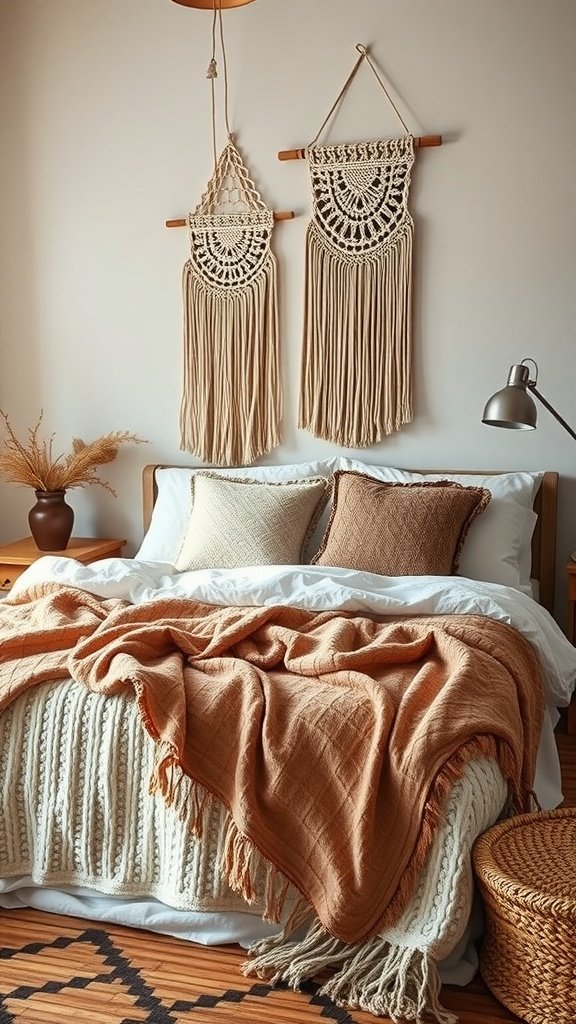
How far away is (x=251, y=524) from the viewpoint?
3.71 meters

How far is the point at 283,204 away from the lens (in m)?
4.22

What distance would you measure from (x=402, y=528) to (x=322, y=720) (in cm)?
127

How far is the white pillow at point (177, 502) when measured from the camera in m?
4.05

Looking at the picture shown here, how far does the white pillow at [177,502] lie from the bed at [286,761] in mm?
833

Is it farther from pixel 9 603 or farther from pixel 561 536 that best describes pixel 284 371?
pixel 9 603

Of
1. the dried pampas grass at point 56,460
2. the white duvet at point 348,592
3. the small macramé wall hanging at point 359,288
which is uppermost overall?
the small macramé wall hanging at point 359,288

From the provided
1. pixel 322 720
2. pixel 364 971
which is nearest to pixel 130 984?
pixel 364 971

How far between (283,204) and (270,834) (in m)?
2.72

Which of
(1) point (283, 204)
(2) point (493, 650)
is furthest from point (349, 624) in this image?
(1) point (283, 204)

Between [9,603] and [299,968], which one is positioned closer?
[299,968]

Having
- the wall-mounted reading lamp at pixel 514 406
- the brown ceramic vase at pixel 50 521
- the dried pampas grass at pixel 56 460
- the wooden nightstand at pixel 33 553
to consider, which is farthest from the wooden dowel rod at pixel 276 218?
the wall-mounted reading lamp at pixel 514 406

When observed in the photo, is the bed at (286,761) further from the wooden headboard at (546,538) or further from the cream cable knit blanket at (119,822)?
the wooden headboard at (546,538)

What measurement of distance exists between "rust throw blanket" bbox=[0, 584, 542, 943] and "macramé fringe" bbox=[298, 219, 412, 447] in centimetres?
143

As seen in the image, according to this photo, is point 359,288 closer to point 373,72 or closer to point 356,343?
point 356,343
